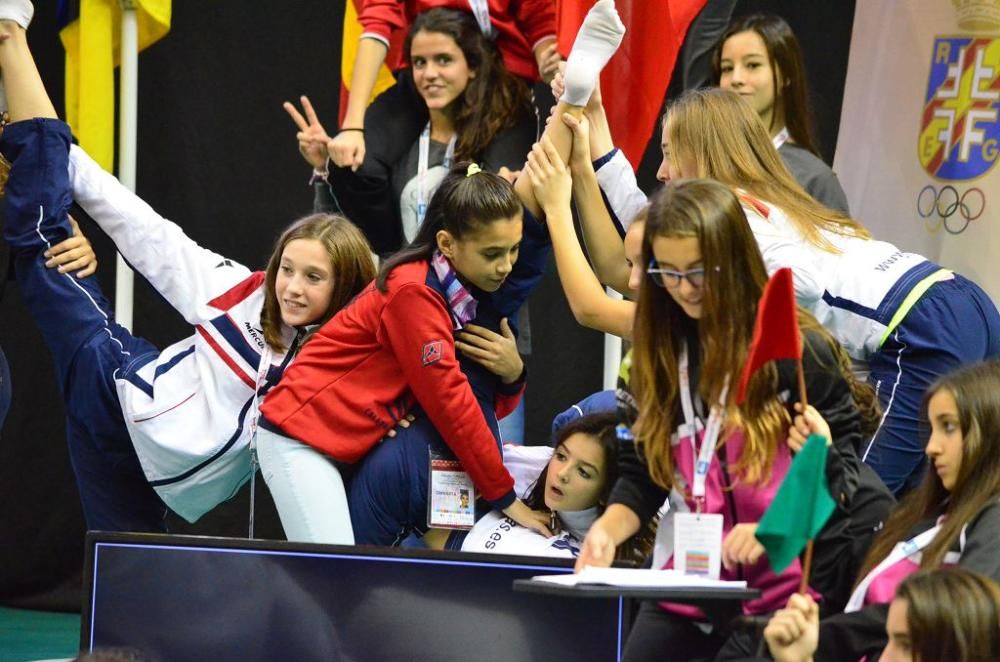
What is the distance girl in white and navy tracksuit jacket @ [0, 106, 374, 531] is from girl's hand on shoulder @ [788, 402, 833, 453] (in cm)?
175

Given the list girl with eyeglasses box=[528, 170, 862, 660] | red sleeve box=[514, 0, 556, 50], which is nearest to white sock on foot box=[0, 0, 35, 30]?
red sleeve box=[514, 0, 556, 50]

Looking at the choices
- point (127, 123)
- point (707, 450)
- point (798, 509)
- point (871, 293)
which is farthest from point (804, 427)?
point (127, 123)

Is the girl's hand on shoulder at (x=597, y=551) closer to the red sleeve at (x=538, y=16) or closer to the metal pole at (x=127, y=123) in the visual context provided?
the red sleeve at (x=538, y=16)

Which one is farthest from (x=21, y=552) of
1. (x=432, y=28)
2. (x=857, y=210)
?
(x=857, y=210)

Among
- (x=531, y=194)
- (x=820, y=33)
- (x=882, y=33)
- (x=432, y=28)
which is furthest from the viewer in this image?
(x=820, y=33)

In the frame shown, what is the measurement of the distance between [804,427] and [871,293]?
0.92m

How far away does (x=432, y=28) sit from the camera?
4.32 m

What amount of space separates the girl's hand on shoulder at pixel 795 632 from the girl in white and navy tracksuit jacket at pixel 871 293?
1.07m

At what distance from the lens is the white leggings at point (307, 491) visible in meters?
3.71

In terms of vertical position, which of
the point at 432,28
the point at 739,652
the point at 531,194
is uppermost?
the point at 432,28

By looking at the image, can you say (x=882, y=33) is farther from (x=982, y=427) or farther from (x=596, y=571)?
(x=596, y=571)

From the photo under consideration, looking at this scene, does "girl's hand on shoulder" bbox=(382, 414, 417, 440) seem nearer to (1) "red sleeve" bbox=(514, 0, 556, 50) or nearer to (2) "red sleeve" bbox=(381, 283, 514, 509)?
(2) "red sleeve" bbox=(381, 283, 514, 509)

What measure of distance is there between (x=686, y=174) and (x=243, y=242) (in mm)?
2791

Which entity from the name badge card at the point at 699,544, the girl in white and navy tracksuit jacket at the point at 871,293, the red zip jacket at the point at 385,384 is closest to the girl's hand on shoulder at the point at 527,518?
the red zip jacket at the point at 385,384
